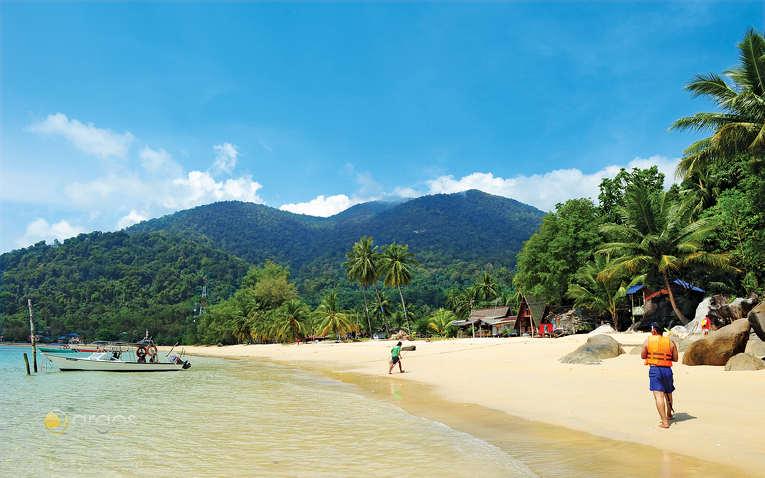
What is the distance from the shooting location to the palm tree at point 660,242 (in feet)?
84.2

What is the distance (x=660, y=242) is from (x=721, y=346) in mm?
15162

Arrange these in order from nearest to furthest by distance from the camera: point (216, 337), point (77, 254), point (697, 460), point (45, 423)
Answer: point (697, 460), point (45, 423), point (216, 337), point (77, 254)

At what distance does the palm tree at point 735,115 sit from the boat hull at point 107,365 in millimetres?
31080

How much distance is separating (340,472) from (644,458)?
406 cm

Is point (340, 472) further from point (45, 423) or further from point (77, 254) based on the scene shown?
point (77, 254)

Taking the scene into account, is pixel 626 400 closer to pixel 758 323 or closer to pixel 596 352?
pixel 758 323

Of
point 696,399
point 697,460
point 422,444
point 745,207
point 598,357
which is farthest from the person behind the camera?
point 745,207

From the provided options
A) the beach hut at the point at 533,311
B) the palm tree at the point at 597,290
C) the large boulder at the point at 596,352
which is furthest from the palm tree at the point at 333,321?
the large boulder at the point at 596,352

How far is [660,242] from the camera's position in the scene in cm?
2656

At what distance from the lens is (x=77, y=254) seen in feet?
460

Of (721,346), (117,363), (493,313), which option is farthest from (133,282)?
(721,346)

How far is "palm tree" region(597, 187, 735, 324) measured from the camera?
25.7m

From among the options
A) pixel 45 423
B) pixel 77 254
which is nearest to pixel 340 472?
pixel 45 423

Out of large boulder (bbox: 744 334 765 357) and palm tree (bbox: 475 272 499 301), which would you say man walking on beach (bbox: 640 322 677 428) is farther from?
palm tree (bbox: 475 272 499 301)
